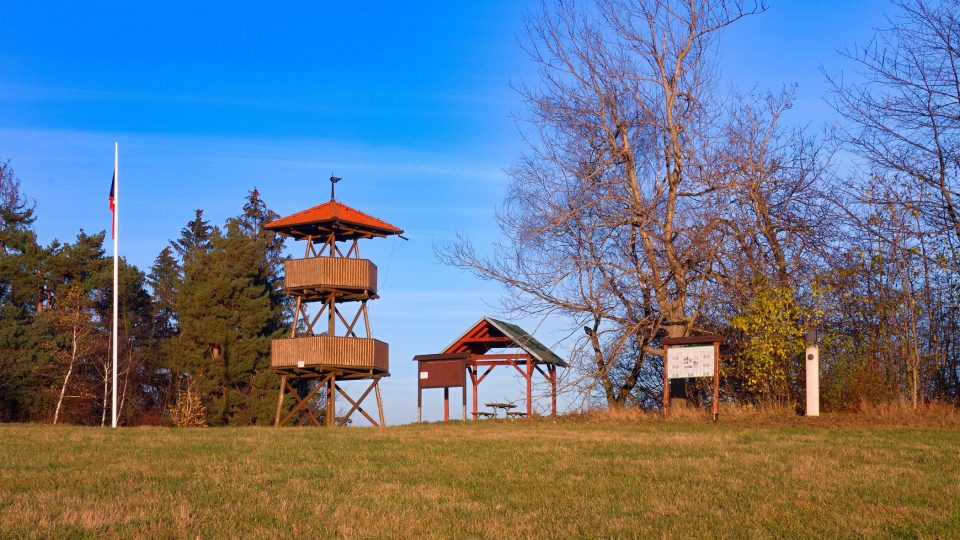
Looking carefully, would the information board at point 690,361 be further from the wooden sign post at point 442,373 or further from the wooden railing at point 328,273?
the wooden railing at point 328,273

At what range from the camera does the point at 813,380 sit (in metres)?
19.9

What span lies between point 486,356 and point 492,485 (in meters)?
20.8

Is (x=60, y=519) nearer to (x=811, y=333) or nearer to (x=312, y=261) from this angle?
(x=811, y=333)

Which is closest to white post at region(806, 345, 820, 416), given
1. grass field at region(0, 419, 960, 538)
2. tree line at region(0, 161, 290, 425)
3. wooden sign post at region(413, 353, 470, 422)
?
grass field at region(0, 419, 960, 538)

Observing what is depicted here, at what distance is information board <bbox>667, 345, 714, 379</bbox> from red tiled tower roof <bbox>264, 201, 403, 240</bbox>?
548 inches

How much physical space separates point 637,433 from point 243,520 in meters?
10.4

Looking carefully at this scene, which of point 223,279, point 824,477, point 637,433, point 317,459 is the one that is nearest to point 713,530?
point 824,477

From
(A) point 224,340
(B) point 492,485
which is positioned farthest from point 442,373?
(A) point 224,340

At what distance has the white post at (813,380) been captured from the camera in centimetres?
1978

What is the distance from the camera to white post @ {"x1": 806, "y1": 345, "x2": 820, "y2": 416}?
64.9 feet

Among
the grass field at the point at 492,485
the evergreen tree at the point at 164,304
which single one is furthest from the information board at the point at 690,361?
the evergreen tree at the point at 164,304

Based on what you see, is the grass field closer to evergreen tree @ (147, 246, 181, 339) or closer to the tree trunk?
the tree trunk

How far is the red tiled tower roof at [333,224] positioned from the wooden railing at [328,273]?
1.15m

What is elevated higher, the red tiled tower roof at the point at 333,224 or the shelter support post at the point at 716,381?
the red tiled tower roof at the point at 333,224
